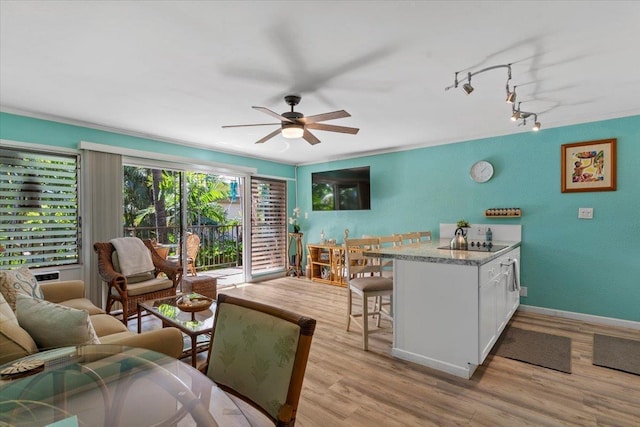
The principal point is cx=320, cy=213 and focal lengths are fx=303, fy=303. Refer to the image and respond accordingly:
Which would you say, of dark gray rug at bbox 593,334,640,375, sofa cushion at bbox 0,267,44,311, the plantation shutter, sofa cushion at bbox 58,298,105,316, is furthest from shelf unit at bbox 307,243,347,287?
sofa cushion at bbox 0,267,44,311

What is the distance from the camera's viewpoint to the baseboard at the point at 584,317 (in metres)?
3.28

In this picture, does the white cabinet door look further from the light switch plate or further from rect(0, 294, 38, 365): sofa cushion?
rect(0, 294, 38, 365): sofa cushion

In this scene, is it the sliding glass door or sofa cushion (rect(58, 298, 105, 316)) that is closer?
sofa cushion (rect(58, 298, 105, 316))

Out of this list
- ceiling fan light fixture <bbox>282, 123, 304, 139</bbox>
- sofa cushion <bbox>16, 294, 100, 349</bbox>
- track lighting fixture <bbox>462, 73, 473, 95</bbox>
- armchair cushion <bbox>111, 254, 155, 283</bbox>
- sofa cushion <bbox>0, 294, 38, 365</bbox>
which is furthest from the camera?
armchair cushion <bbox>111, 254, 155, 283</bbox>

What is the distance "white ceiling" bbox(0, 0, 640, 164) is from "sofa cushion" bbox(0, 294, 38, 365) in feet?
5.39

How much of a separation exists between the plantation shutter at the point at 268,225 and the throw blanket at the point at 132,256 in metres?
2.16

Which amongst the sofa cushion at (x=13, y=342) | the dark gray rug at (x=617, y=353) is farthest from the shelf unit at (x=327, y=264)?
the sofa cushion at (x=13, y=342)

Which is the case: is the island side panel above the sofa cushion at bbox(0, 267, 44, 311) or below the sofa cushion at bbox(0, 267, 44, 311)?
below

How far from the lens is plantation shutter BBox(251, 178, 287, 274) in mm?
5750

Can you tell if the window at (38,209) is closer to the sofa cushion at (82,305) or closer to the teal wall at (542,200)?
the teal wall at (542,200)

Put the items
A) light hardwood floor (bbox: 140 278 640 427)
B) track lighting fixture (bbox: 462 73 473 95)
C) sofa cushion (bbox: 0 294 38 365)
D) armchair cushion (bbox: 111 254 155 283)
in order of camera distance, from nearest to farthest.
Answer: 1. sofa cushion (bbox: 0 294 38 365)
2. light hardwood floor (bbox: 140 278 640 427)
3. track lighting fixture (bbox: 462 73 473 95)
4. armchair cushion (bbox: 111 254 155 283)

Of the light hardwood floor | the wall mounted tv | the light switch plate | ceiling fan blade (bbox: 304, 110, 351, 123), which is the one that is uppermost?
ceiling fan blade (bbox: 304, 110, 351, 123)

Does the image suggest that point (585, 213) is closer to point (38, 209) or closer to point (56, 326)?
point (56, 326)

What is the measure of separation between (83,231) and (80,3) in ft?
9.40
